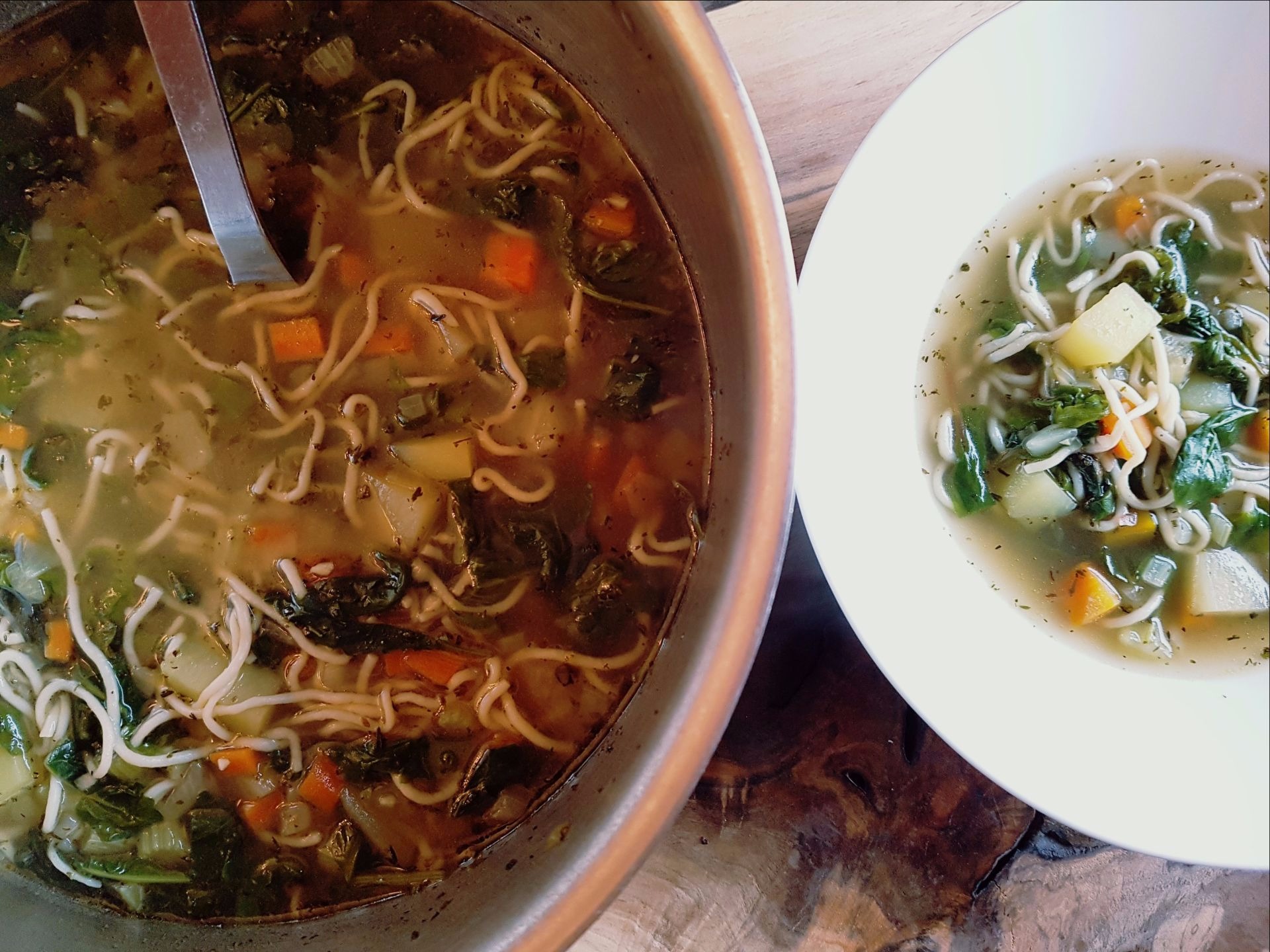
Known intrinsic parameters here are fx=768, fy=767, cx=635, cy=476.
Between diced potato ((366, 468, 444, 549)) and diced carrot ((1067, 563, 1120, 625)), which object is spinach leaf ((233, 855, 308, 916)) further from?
diced carrot ((1067, 563, 1120, 625))

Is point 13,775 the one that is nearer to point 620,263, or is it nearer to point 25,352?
point 25,352

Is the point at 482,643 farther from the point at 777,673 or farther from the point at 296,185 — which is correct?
the point at 296,185

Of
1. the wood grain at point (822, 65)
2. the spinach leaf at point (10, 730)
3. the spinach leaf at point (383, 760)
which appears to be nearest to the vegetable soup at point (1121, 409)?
the wood grain at point (822, 65)

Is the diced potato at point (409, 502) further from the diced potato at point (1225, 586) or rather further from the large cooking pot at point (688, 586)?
the diced potato at point (1225, 586)

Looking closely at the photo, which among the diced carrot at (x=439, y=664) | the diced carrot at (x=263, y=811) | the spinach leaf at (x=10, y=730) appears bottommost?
the diced carrot at (x=263, y=811)

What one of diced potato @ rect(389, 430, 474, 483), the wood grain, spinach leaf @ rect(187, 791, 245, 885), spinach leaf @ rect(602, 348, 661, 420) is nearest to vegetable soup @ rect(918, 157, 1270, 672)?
the wood grain

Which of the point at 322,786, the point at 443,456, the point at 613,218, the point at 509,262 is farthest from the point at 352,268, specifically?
the point at 322,786

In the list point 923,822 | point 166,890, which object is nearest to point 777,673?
point 923,822
